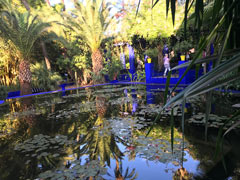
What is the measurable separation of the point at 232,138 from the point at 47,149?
3.78m

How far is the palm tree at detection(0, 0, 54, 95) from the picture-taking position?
12.9 meters

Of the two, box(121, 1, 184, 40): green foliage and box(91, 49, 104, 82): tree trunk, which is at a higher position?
box(121, 1, 184, 40): green foliage

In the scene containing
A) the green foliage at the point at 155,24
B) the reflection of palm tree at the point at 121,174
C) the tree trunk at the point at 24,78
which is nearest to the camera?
the reflection of palm tree at the point at 121,174

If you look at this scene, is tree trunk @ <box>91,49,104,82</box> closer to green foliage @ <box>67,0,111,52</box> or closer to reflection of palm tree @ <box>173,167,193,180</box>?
green foliage @ <box>67,0,111,52</box>

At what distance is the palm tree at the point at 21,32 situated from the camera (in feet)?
42.2

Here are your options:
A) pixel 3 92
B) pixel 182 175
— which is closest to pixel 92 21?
pixel 3 92

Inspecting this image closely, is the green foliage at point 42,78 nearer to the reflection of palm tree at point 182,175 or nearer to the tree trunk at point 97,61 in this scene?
the tree trunk at point 97,61

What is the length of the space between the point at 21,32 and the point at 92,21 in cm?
624

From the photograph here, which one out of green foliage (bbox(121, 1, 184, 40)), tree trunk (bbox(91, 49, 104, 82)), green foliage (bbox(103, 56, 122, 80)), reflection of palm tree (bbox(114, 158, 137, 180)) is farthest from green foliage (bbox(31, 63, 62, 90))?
reflection of palm tree (bbox(114, 158, 137, 180))

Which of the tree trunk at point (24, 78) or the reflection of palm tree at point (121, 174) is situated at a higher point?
the tree trunk at point (24, 78)

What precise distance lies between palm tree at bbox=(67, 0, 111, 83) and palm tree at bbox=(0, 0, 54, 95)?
323cm

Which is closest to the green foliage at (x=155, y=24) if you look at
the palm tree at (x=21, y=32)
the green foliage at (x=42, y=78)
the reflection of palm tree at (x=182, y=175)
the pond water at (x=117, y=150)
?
the pond water at (x=117, y=150)

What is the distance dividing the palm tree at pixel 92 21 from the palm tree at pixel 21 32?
127 inches

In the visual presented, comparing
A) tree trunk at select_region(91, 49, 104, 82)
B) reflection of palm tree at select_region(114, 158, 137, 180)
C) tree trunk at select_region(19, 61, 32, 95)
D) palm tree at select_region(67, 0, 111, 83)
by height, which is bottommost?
reflection of palm tree at select_region(114, 158, 137, 180)
